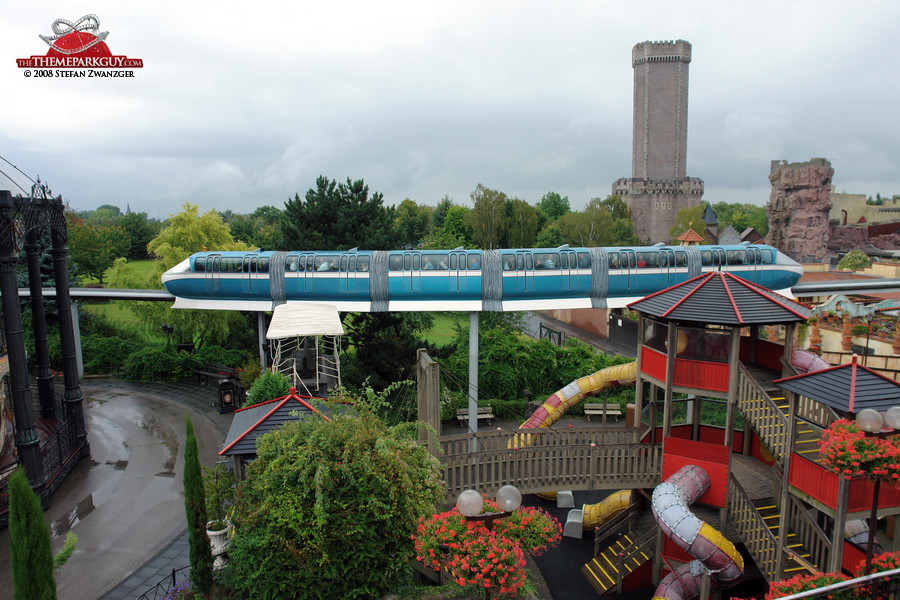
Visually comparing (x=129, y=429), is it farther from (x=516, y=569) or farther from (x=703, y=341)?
(x=703, y=341)

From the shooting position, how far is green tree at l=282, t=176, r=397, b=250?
2788cm

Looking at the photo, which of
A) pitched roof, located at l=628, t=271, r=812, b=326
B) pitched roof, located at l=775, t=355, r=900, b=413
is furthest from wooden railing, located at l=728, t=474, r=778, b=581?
pitched roof, located at l=628, t=271, r=812, b=326


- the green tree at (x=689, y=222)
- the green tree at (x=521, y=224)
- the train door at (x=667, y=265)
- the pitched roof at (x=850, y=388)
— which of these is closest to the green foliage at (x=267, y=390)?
the pitched roof at (x=850, y=388)

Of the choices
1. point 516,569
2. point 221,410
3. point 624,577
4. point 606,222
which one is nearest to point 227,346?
point 221,410

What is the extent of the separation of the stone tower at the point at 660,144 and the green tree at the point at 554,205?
875cm

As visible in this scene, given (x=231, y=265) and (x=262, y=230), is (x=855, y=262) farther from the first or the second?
(x=262, y=230)

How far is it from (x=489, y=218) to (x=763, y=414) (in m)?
55.0

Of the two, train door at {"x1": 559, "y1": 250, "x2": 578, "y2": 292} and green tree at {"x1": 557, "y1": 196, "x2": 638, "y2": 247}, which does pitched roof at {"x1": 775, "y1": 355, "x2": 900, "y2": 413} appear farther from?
green tree at {"x1": 557, "y1": 196, "x2": 638, "y2": 247}

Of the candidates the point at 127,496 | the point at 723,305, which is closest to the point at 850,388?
the point at 723,305

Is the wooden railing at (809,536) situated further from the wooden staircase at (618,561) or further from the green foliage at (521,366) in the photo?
the green foliage at (521,366)

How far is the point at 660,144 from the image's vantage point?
92.9 meters

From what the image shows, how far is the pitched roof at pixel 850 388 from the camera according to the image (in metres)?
10.0

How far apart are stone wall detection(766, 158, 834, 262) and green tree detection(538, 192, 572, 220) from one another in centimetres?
4021

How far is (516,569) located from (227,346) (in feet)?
94.0
